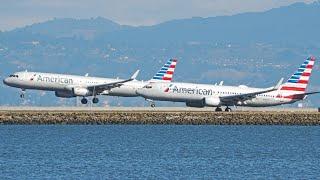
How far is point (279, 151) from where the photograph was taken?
9794cm

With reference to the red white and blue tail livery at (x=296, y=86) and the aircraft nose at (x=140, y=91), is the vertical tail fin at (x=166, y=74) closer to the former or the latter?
the aircraft nose at (x=140, y=91)

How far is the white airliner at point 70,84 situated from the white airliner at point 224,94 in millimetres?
5558

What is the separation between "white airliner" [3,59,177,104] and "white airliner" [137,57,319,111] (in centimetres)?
556

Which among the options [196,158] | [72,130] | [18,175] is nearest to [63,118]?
[72,130]

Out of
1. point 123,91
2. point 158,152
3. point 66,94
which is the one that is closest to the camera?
point 158,152

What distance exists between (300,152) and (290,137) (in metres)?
20.5

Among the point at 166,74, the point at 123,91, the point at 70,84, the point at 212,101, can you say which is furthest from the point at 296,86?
the point at 166,74

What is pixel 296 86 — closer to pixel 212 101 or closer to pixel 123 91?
pixel 212 101

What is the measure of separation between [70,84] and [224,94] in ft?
65.5

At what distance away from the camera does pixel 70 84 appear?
15400cm

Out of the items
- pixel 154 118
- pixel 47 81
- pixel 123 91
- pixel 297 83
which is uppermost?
pixel 297 83

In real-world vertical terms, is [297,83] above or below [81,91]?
above

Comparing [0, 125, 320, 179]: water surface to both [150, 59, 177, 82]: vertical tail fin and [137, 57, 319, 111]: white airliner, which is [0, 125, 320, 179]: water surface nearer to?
[137, 57, 319, 111]: white airliner

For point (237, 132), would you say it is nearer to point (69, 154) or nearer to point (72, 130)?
point (72, 130)
